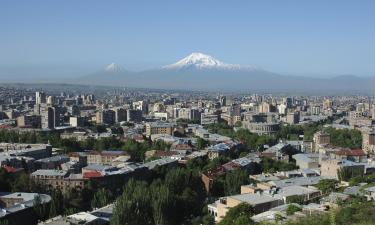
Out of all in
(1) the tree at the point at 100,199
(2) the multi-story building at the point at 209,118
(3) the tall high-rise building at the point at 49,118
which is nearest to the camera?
(1) the tree at the point at 100,199

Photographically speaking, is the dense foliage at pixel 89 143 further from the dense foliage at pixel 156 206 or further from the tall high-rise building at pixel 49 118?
the dense foliage at pixel 156 206

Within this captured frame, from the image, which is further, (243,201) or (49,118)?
(49,118)

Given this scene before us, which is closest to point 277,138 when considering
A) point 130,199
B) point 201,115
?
point 201,115

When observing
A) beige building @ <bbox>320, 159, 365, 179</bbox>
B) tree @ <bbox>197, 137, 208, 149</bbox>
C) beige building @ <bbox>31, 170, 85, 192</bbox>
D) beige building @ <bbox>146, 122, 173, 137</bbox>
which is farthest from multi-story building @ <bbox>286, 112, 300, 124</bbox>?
beige building @ <bbox>31, 170, 85, 192</bbox>

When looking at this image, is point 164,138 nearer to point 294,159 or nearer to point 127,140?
point 127,140

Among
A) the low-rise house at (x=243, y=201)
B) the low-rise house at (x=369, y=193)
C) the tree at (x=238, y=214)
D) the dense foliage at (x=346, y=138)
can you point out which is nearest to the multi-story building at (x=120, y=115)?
the dense foliage at (x=346, y=138)

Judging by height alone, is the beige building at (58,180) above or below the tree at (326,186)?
below

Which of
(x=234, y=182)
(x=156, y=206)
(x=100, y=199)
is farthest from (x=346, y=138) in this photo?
(x=156, y=206)

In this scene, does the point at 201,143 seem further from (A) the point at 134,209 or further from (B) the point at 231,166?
(A) the point at 134,209

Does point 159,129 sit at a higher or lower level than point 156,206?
lower
